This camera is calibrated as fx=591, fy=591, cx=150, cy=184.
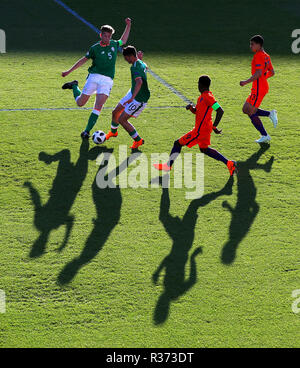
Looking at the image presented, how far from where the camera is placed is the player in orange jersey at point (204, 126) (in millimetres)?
8320

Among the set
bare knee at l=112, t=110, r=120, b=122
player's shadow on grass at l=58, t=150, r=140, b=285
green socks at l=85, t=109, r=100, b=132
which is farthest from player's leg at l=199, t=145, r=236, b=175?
green socks at l=85, t=109, r=100, b=132

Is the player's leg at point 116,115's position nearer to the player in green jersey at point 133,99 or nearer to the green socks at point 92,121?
the player in green jersey at point 133,99

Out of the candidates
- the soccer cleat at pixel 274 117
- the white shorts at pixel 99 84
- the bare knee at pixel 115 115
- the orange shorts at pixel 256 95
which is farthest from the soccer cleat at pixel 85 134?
the soccer cleat at pixel 274 117

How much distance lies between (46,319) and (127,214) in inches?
87.9

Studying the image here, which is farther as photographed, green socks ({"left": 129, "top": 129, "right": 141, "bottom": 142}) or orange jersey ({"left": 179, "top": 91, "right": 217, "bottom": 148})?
green socks ({"left": 129, "top": 129, "right": 141, "bottom": 142})

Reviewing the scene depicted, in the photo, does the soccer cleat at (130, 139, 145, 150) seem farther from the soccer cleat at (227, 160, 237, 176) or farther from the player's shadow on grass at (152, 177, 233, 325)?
the soccer cleat at (227, 160, 237, 176)

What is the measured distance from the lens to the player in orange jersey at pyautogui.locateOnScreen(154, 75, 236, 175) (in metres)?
8.32

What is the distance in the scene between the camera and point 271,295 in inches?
247

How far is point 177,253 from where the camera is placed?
274 inches

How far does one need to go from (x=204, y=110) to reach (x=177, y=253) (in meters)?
2.40

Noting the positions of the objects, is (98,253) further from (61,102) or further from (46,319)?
(61,102)

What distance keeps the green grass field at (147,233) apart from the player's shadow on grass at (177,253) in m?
0.02

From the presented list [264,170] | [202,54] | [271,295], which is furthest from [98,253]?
[202,54]

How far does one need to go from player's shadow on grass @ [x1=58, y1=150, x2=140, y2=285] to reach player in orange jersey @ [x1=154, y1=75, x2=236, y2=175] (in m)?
0.84
